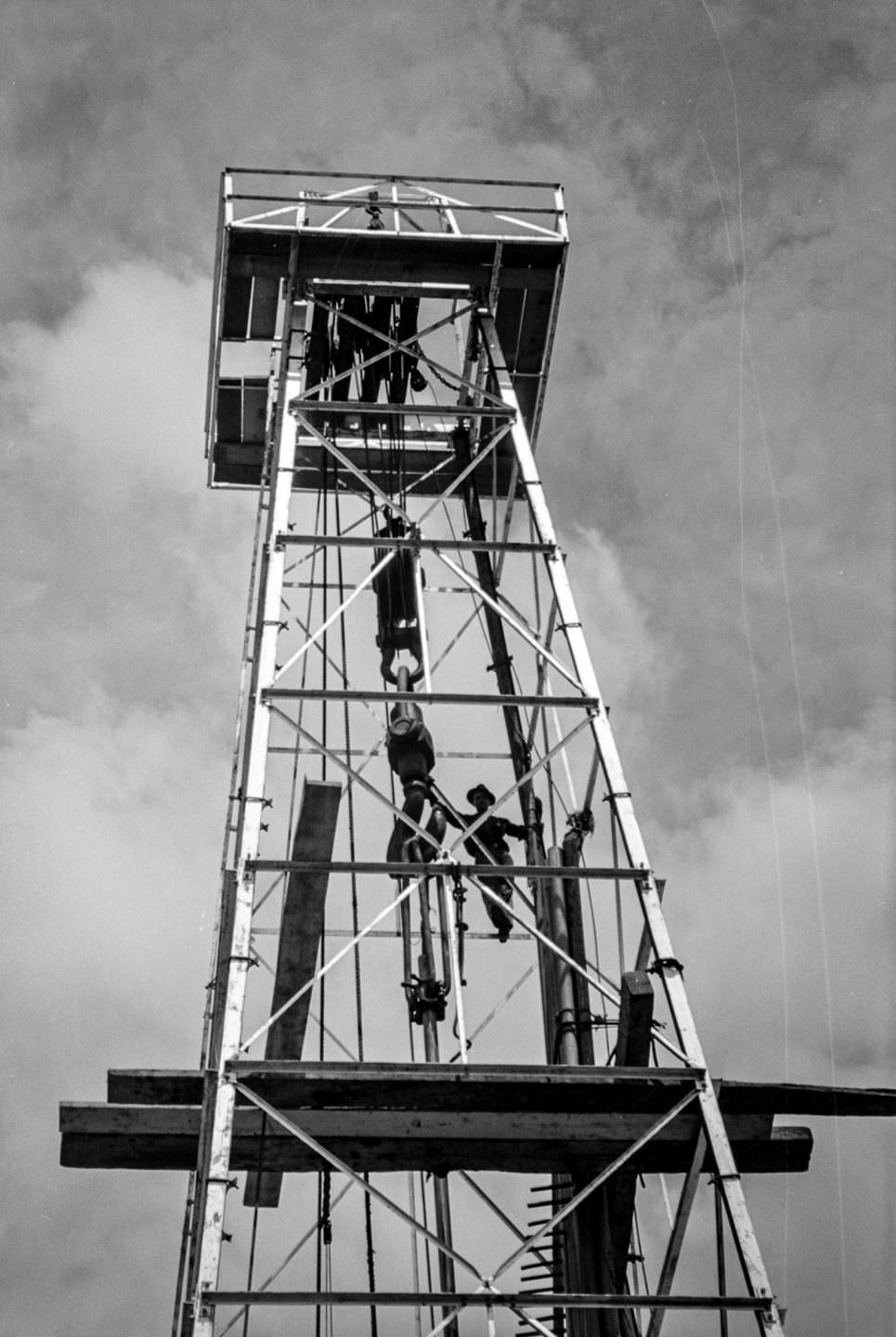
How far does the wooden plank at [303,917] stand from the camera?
966 centimetres

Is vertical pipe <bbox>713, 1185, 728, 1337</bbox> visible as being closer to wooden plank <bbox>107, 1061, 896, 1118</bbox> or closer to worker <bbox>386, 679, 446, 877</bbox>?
wooden plank <bbox>107, 1061, 896, 1118</bbox>

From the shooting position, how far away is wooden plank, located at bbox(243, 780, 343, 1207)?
9664mm

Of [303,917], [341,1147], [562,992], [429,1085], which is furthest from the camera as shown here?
[562,992]

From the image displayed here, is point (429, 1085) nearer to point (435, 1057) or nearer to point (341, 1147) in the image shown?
point (341, 1147)

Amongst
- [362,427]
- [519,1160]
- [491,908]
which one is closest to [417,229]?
[362,427]

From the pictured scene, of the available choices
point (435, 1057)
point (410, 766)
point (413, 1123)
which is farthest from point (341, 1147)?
point (410, 766)

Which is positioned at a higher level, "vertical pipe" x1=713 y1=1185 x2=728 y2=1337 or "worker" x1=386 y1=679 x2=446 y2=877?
"worker" x1=386 y1=679 x2=446 y2=877

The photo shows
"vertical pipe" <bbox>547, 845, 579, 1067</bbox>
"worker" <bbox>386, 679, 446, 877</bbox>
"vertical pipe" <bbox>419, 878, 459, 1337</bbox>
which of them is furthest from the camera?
"worker" <bbox>386, 679, 446, 877</bbox>

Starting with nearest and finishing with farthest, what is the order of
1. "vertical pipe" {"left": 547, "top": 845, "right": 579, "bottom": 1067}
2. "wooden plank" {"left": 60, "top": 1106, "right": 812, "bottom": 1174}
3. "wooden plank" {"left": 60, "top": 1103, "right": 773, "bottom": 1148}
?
"wooden plank" {"left": 60, "top": 1103, "right": 773, "bottom": 1148} → "wooden plank" {"left": 60, "top": 1106, "right": 812, "bottom": 1174} → "vertical pipe" {"left": 547, "top": 845, "right": 579, "bottom": 1067}

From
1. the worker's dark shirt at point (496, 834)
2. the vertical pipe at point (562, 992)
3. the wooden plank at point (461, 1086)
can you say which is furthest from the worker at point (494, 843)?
the wooden plank at point (461, 1086)

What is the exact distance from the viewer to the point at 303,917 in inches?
389

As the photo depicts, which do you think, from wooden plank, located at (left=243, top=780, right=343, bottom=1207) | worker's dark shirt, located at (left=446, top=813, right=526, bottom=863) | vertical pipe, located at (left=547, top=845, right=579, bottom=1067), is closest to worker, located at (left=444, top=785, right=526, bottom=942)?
worker's dark shirt, located at (left=446, top=813, right=526, bottom=863)

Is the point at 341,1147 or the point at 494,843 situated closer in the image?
the point at 341,1147

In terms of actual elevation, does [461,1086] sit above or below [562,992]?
below
